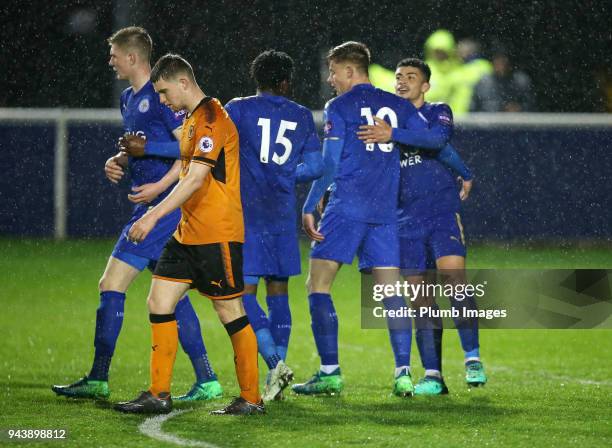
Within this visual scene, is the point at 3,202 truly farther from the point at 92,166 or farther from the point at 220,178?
the point at 220,178

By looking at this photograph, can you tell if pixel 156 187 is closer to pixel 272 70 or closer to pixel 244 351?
pixel 272 70

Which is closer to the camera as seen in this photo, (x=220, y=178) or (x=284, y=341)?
(x=220, y=178)

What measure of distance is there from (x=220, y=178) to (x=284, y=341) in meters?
1.49

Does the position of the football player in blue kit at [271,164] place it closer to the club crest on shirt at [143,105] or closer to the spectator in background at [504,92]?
the club crest on shirt at [143,105]

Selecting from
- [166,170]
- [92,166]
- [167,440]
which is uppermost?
[92,166]

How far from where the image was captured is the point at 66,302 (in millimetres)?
12219

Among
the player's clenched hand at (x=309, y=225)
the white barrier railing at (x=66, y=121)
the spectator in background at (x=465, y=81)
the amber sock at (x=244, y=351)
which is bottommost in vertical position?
the amber sock at (x=244, y=351)

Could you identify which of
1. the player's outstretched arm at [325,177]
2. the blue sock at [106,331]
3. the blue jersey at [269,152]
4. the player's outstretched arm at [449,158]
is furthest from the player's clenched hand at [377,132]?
the blue sock at [106,331]

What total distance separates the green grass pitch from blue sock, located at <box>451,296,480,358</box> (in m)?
0.23

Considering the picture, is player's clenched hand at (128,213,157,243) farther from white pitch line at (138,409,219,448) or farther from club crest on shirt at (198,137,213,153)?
white pitch line at (138,409,219,448)

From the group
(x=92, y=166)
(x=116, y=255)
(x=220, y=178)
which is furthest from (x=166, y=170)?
(x=92, y=166)

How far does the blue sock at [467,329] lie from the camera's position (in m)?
7.73

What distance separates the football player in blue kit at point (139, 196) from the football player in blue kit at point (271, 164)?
1.23 ft

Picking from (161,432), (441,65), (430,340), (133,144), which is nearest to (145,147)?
(133,144)
